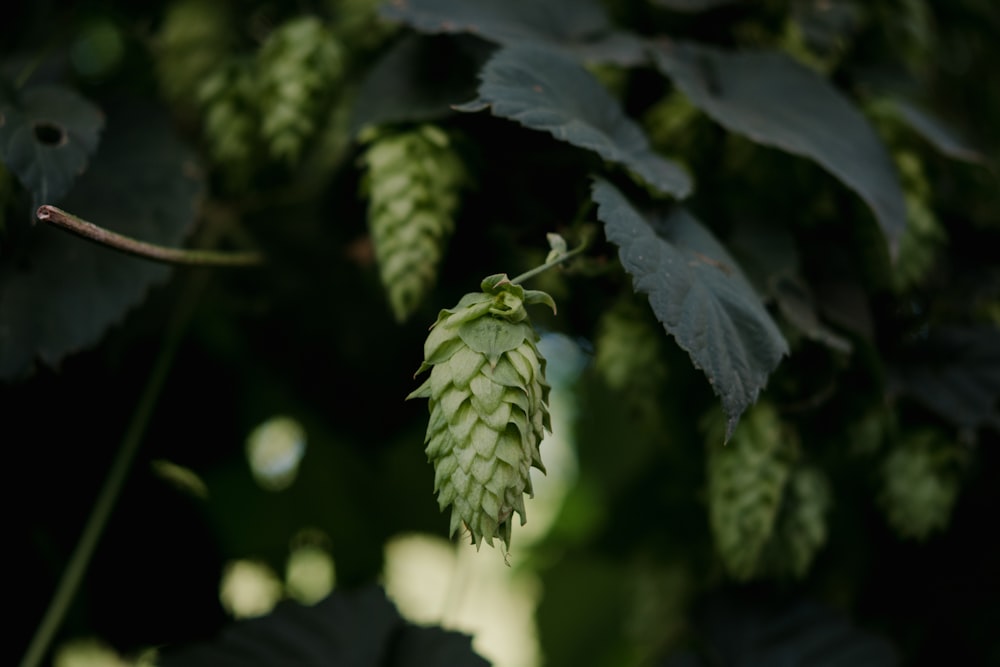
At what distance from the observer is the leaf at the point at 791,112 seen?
721 mm

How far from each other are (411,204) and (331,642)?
18.5 inches

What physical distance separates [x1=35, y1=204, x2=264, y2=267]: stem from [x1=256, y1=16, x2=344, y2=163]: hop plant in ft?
0.39

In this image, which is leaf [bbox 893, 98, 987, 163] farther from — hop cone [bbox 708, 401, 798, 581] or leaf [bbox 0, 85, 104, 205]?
leaf [bbox 0, 85, 104, 205]

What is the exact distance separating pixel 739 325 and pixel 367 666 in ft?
1.72

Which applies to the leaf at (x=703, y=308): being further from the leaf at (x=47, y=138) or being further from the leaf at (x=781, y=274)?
the leaf at (x=47, y=138)

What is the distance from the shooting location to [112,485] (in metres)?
0.87

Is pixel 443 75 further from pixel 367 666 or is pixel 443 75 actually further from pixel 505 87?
pixel 367 666

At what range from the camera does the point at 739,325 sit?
1.89 ft

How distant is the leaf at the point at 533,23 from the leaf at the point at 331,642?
572 mm

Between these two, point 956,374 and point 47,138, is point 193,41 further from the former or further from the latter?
point 956,374

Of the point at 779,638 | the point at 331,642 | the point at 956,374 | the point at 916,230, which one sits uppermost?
the point at 916,230

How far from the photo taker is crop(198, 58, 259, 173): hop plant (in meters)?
0.89

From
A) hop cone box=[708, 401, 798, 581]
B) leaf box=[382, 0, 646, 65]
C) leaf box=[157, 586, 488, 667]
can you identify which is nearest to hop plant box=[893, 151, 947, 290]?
hop cone box=[708, 401, 798, 581]

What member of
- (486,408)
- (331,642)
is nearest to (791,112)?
(486,408)
